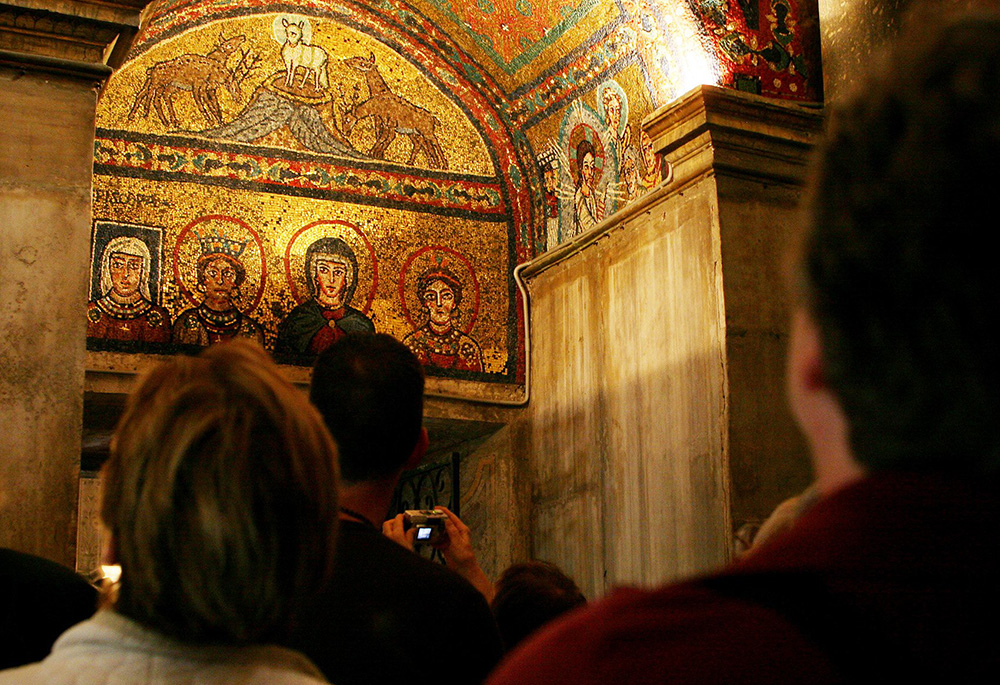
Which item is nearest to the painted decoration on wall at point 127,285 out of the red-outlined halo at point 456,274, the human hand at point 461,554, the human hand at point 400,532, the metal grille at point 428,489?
the red-outlined halo at point 456,274

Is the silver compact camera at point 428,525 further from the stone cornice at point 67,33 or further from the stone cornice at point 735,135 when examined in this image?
the stone cornice at point 735,135

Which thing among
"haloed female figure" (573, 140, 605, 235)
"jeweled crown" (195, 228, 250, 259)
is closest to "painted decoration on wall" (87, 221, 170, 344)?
"jeweled crown" (195, 228, 250, 259)

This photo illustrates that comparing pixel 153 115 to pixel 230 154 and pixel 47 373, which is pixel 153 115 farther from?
pixel 47 373

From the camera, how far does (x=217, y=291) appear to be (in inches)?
360

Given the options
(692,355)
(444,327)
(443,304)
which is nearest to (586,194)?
(443,304)

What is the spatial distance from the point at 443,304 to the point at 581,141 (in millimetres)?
1723

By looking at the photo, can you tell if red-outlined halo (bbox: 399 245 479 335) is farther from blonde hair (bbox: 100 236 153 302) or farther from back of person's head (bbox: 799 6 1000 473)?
back of person's head (bbox: 799 6 1000 473)

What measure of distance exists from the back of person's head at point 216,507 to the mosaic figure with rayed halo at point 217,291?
767 cm

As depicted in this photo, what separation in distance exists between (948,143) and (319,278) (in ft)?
29.2

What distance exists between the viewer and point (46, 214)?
4.86 m

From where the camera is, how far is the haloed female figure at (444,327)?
9734mm

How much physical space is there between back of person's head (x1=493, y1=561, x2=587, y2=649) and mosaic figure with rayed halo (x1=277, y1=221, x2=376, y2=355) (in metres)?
6.02

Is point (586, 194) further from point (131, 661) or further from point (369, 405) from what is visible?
point (131, 661)

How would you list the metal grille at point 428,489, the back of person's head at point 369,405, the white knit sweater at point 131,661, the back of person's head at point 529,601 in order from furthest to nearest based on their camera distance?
the metal grille at point 428,489 → the back of person's head at point 529,601 → the back of person's head at point 369,405 → the white knit sweater at point 131,661
